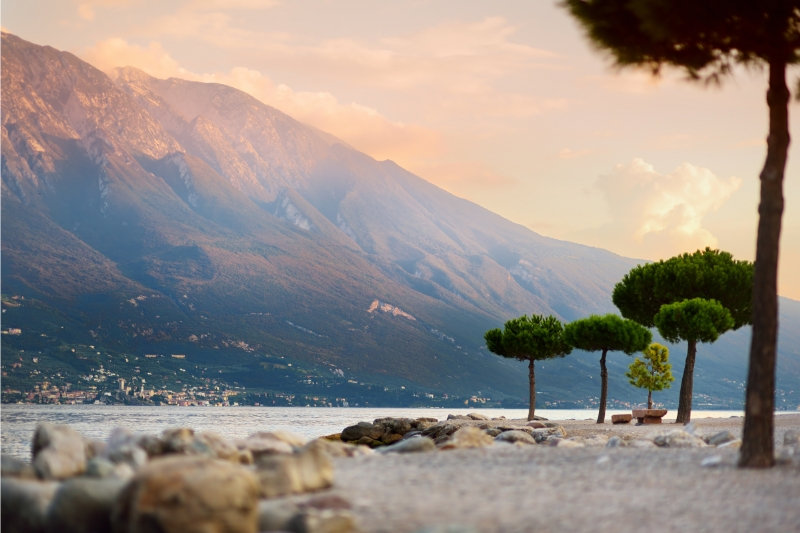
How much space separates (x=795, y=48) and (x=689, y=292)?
4017 centimetres

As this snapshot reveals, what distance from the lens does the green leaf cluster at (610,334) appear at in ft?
192

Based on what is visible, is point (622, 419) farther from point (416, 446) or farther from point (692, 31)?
point (692, 31)

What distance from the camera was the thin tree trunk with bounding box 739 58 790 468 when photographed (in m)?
17.6

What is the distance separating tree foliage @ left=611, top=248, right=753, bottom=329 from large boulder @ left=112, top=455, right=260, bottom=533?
48.3 m

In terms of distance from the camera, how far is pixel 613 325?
5844cm

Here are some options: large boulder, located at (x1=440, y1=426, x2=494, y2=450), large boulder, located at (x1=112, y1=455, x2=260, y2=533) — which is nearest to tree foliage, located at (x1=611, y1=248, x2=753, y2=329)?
large boulder, located at (x1=440, y1=426, x2=494, y2=450)

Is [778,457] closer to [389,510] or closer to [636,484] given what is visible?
[636,484]

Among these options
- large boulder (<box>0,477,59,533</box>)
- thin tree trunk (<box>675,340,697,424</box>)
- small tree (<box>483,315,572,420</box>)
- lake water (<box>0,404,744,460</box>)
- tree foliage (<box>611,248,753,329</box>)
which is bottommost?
lake water (<box>0,404,744,460</box>)

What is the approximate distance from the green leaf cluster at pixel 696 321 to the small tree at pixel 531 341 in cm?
1453

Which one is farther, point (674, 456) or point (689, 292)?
point (689, 292)

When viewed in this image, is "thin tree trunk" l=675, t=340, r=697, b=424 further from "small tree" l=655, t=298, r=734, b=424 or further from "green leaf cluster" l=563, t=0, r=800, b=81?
"green leaf cluster" l=563, t=0, r=800, b=81

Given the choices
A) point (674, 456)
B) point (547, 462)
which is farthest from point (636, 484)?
point (674, 456)

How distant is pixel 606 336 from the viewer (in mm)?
59125

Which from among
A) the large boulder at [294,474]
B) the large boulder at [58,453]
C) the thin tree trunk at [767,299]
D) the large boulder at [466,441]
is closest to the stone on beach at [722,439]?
the large boulder at [466,441]
